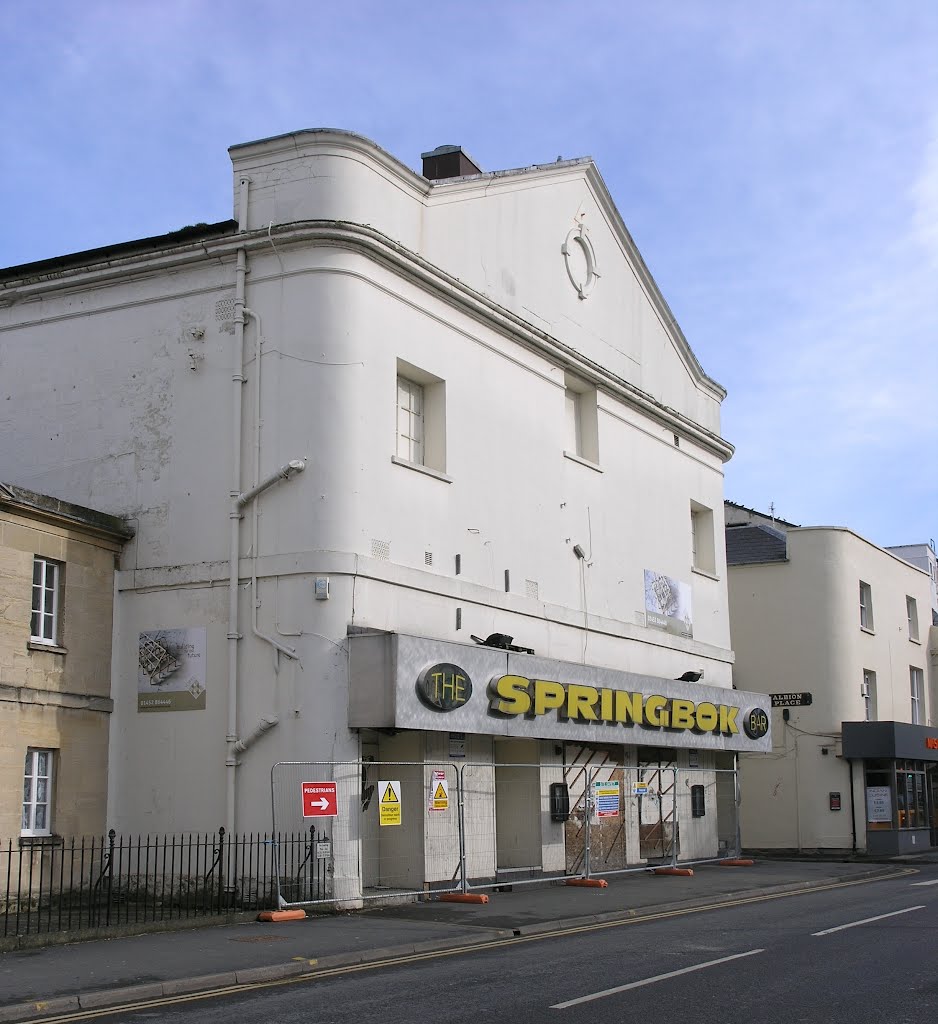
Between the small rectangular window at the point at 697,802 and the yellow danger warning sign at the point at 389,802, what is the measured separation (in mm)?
11420

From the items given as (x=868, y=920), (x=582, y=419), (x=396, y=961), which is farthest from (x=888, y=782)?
(x=396, y=961)

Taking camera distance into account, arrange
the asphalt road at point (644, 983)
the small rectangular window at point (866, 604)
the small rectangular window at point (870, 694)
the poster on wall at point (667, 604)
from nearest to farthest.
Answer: the asphalt road at point (644, 983) → the poster on wall at point (667, 604) → the small rectangular window at point (870, 694) → the small rectangular window at point (866, 604)

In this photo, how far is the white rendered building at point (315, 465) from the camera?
704 inches

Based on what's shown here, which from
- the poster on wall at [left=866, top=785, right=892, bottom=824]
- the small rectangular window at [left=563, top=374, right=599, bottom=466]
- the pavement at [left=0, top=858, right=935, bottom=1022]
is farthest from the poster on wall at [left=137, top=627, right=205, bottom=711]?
the poster on wall at [left=866, top=785, right=892, bottom=824]

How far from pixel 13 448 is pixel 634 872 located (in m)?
13.0

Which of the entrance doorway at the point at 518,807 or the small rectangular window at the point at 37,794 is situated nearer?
the small rectangular window at the point at 37,794

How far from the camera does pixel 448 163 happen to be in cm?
2558

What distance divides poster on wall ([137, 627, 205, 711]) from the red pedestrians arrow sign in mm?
2552

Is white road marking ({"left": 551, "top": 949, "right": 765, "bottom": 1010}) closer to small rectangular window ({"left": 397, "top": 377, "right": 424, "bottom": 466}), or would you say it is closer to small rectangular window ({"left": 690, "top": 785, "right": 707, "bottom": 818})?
small rectangular window ({"left": 397, "top": 377, "right": 424, "bottom": 466})

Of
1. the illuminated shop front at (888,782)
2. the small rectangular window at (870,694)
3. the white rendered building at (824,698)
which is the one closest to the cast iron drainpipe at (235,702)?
the white rendered building at (824,698)

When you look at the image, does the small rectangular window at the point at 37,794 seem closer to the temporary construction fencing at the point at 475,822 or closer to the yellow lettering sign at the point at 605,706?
the temporary construction fencing at the point at 475,822

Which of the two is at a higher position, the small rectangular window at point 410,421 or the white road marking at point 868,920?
the small rectangular window at point 410,421

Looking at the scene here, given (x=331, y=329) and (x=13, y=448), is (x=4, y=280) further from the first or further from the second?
(x=331, y=329)

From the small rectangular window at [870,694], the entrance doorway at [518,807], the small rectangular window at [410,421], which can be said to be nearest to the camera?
the small rectangular window at [410,421]
